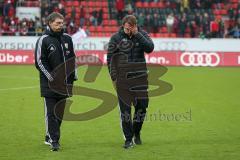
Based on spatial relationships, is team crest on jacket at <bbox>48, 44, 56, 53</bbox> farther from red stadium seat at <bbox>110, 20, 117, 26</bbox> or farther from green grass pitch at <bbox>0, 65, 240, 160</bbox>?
red stadium seat at <bbox>110, 20, 117, 26</bbox>

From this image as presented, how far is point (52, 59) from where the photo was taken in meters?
Result: 9.84

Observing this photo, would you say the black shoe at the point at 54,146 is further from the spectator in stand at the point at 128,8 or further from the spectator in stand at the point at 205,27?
the spectator in stand at the point at 128,8

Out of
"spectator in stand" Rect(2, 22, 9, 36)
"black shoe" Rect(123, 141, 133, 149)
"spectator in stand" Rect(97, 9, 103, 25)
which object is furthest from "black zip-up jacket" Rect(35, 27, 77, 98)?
"spectator in stand" Rect(97, 9, 103, 25)

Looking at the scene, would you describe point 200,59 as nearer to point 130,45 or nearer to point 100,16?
point 100,16

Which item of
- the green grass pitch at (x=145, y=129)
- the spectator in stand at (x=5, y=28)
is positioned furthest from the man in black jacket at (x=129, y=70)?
the spectator in stand at (x=5, y=28)

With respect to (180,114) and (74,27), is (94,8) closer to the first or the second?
(74,27)

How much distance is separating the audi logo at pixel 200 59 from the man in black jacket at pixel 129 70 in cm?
1921

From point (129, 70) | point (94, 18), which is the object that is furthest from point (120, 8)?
point (129, 70)

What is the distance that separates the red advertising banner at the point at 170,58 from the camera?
2900 centimetres

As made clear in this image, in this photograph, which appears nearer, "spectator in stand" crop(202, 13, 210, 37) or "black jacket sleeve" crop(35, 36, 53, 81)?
"black jacket sleeve" crop(35, 36, 53, 81)

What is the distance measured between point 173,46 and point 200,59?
168 cm

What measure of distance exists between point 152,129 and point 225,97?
6.26 meters

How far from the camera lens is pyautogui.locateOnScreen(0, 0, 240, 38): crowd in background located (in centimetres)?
3266

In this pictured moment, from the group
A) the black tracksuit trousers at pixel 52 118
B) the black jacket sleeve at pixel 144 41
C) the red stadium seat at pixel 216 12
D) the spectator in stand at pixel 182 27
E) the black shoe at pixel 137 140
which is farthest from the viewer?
the red stadium seat at pixel 216 12
